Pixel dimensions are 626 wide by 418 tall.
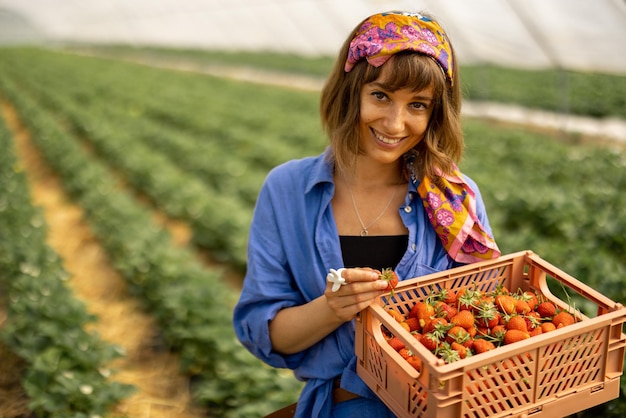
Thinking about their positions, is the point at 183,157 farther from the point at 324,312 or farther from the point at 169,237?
the point at 324,312

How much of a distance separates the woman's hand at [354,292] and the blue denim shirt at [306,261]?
206 mm

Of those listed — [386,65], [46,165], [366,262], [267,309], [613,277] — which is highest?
[386,65]

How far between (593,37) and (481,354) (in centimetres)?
803

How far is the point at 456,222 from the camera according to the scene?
1.58 m

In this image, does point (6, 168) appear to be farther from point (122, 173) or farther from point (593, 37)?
point (593, 37)

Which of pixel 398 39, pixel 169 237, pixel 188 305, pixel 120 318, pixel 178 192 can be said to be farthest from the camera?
pixel 178 192

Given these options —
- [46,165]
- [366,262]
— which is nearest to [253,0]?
[46,165]

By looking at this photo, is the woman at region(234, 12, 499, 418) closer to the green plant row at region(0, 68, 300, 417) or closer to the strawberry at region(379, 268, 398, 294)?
the strawberry at region(379, 268, 398, 294)

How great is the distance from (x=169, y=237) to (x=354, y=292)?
3615 millimetres

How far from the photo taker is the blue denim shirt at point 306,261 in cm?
160

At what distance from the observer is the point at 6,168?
6.25m

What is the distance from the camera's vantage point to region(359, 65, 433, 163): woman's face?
1463 millimetres

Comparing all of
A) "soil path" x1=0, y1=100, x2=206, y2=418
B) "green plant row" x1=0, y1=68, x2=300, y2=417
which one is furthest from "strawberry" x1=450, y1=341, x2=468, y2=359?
"soil path" x1=0, y1=100, x2=206, y2=418

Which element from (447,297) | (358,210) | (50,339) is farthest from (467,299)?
(50,339)
